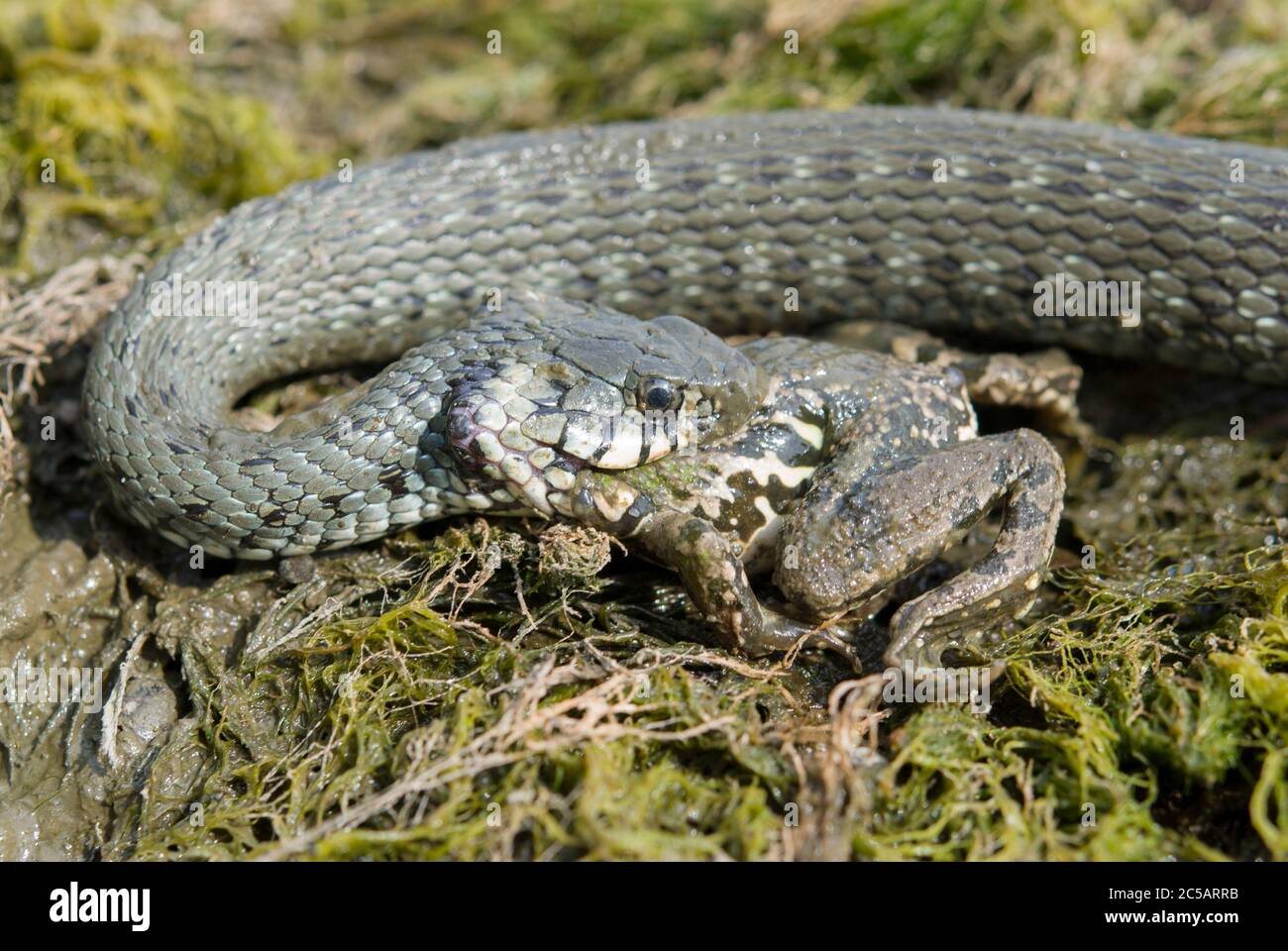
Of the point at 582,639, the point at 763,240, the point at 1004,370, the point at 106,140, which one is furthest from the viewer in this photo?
the point at 106,140

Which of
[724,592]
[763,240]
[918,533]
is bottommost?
[724,592]

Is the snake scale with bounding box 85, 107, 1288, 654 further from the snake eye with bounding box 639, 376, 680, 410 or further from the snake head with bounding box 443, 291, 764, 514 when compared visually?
the snake eye with bounding box 639, 376, 680, 410

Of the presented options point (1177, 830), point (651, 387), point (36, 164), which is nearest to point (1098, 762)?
point (1177, 830)

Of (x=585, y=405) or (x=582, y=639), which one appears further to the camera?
(x=582, y=639)

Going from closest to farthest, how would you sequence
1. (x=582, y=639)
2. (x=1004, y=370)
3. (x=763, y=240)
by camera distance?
1. (x=582, y=639)
2. (x=1004, y=370)
3. (x=763, y=240)

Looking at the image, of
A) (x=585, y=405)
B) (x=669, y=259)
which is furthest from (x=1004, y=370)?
(x=585, y=405)

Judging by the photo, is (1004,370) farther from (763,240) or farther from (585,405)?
(585,405)

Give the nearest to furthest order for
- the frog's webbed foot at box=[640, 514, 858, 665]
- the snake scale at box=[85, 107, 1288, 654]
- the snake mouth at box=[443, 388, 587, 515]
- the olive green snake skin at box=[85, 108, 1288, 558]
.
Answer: the frog's webbed foot at box=[640, 514, 858, 665], the snake mouth at box=[443, 388, 587, 515], the snake scale at box=[85, 107, 1288, 654], the olive green snake skin at box=[85, 108, 1288, 558]

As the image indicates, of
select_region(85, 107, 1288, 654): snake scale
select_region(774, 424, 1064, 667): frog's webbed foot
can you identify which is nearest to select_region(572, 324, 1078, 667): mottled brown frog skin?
select_region(774, 424, 1064, 667): frog's webbed foot
